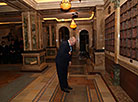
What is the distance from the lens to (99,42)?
5.72m

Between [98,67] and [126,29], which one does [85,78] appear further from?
[126,29]

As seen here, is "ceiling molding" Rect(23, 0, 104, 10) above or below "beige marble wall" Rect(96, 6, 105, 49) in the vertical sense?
above

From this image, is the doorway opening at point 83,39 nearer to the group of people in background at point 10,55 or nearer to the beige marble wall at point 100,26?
the group of people in background at point 10,55

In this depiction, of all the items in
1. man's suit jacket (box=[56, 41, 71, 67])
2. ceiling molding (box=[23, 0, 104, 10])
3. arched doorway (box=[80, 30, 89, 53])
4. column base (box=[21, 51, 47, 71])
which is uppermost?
ceiling molding (box=[23, 0, 104, 10])

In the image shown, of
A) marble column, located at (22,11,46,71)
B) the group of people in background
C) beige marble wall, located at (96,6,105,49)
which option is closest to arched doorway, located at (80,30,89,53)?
the group of people in background

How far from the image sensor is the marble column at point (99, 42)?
5.62 m

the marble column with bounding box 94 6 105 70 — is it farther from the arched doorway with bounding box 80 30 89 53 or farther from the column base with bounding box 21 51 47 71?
the arched doorway with bounding box 80 30 89 53

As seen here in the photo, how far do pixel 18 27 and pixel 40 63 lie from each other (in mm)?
8019

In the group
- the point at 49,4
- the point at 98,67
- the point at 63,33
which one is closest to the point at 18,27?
the point at 63,33

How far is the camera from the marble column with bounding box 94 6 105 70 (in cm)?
562

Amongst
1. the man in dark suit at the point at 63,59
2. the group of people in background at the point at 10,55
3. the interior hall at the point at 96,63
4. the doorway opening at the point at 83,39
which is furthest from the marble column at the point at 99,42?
the doorway opening at the point at 83,39

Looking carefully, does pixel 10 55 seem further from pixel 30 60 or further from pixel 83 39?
pixel 83 39

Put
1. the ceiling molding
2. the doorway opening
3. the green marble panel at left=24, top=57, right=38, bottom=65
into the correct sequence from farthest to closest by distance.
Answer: the doorway opening
the green marble panel at left=24, top=57, right=38, bottom=65
the ceiling molding

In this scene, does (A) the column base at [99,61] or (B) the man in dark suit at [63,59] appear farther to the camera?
(A) the column base at [99,61]
